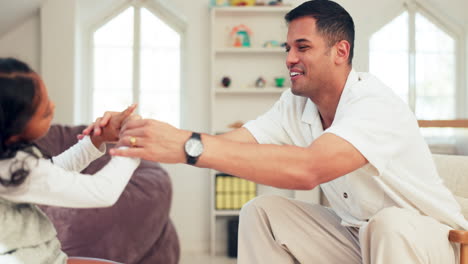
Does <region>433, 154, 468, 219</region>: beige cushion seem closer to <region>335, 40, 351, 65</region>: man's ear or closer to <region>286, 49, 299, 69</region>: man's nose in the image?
<region>335, 40, 351, 65</region>: man's ear

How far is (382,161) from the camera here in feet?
5.20

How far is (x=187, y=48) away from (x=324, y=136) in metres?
3.21

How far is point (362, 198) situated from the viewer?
1.77 m

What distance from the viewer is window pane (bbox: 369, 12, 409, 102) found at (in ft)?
15.9

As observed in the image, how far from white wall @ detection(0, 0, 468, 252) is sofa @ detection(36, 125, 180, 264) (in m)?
1.01

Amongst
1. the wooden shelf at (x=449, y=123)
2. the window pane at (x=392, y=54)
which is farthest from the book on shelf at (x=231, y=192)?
the wooden shelf at (x=449, y=123)

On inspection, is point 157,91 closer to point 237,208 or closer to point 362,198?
point 237,208

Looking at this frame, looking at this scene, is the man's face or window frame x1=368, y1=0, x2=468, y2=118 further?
window frame x1=368, y1=0, x2=468, y2=118

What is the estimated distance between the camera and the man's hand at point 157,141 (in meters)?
1.41

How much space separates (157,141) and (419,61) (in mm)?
3882

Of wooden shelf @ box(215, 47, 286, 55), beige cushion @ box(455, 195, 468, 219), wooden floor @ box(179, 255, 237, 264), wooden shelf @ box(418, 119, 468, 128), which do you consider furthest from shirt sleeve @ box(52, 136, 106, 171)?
wooden shelf @ box(215, 47, 286, 55)

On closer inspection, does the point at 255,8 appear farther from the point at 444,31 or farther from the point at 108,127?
the point at 108,127

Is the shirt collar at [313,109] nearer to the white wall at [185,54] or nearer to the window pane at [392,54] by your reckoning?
the white wall at [185,54]

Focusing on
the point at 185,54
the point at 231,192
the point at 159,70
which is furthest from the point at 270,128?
the point at 159,70
